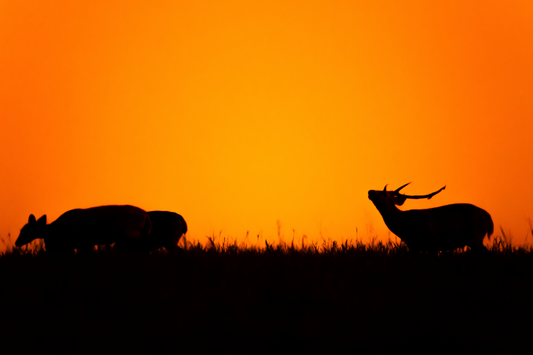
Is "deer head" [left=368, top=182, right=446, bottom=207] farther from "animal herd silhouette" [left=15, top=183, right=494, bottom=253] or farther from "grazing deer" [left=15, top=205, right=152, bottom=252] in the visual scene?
"grazing deer" [left=15, top=205, right=152, bottom=252]

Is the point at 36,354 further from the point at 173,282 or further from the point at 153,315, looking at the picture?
the point at 173,282

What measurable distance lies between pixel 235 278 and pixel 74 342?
1.91m

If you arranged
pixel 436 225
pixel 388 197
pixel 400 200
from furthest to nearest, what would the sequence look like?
pixel 400 200, pixel 388 197, pixel 436 225

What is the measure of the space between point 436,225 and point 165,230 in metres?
3.79

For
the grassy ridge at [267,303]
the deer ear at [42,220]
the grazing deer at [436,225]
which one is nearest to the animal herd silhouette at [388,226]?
the grazing deer at [436,225]

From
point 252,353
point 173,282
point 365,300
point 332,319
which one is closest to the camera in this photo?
point 252,353

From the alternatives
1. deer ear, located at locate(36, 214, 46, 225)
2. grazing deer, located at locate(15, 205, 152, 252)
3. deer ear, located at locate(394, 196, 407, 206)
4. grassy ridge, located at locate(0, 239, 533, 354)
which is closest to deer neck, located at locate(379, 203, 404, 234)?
deer ear, located at locate(394, 196, 407, 206)

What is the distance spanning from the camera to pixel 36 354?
11.8ft

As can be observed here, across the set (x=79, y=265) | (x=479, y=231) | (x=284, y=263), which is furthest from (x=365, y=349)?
(x=479, y=231)

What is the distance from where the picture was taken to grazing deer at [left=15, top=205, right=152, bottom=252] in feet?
23.8

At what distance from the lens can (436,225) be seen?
23.5ft

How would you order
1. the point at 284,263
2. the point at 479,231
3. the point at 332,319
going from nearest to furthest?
Answer: 1. the point at 332,319
2. the point at 284,263
3. the point at 479,231

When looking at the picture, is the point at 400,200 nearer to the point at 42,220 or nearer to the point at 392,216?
the point at 392,216

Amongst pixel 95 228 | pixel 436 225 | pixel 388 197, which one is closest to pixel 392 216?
pixel 388 197
